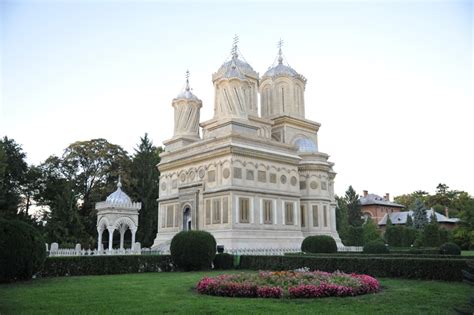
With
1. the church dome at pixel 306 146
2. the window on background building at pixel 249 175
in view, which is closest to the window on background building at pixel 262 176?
the window on background building at pixel 249 175

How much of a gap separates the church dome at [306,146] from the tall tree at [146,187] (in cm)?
1490

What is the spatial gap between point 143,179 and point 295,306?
3428 cm

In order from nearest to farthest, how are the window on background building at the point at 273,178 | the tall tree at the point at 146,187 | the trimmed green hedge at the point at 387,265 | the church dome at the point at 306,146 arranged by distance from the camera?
the trimmed green hedge at the point at 387,265, the window on background building at the point at 273,178, the church dome at the point at 306,146, the tall tree at the point at 146,187

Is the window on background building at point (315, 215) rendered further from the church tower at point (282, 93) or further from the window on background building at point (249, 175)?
the church tower at point (282, 93)

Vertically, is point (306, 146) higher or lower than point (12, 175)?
higher

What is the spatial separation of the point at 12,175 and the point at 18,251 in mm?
27247

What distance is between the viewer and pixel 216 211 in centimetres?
2917

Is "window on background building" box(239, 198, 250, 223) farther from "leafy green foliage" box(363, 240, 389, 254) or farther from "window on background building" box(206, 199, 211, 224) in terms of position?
"leafy green foliage" box(363, 240, 389, 254)

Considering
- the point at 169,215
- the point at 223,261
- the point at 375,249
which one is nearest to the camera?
the point at 223,261

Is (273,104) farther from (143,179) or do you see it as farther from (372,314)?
(372,314)

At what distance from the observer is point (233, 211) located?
28.0 m

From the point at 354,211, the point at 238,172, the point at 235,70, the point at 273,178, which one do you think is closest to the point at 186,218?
the point at 238,172

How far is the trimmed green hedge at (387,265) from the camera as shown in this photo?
537 inches

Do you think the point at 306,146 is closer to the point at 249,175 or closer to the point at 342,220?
the point at 249,175
